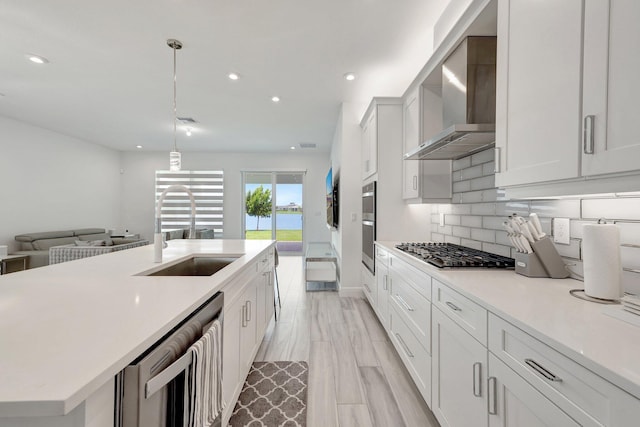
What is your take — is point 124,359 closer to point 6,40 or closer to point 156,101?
point 6,40

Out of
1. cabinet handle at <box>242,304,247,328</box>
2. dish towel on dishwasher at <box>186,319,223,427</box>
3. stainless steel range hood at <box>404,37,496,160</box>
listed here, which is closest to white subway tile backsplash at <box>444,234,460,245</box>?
stainless steel range hood at <box>404,37,496,160</box>

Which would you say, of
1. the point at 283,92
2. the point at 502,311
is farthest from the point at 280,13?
the point at 502,311

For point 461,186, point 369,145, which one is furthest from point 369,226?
point 461,186

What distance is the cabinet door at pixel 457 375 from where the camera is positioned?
1.08 metres

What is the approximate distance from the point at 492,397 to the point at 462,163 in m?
1.87

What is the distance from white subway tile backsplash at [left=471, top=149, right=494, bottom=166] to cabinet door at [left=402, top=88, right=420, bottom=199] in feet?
1.68

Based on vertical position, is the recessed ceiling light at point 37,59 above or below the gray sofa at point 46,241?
above

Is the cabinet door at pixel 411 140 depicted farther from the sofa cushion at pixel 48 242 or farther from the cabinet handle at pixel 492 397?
the sofa cushion at pixel 48 242

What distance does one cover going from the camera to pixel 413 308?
1829 millimetres

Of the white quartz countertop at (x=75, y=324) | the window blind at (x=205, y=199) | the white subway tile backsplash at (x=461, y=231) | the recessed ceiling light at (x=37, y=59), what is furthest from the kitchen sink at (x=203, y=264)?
the window blind at (x=205, y=199)

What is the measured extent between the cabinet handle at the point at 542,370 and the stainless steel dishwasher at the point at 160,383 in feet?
3.50

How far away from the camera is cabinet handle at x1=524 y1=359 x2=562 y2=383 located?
0.75 meters

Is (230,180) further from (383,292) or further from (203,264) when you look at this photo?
(383,292)

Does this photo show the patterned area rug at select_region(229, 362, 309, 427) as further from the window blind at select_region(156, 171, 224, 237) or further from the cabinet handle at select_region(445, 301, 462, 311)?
the window blind at select_region(156, 171, 224, 237)
